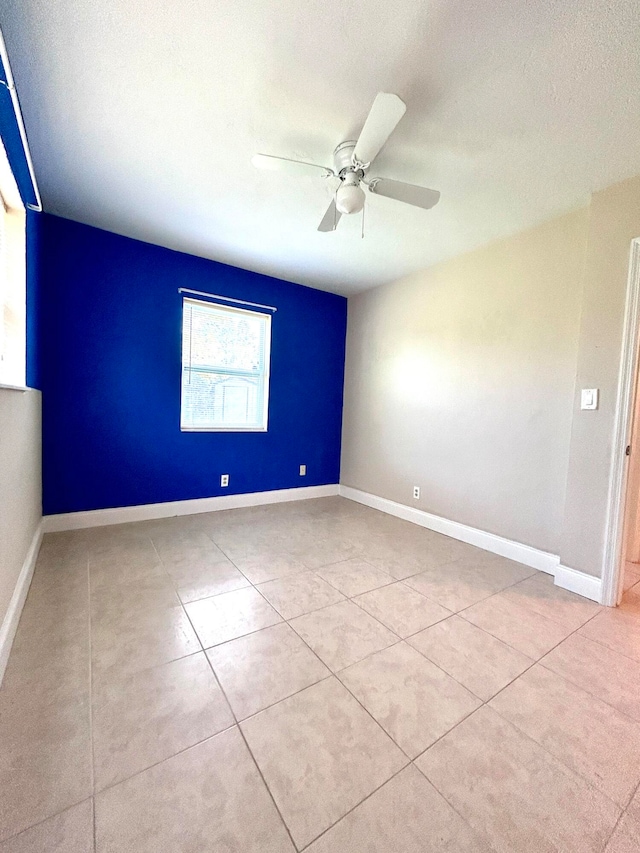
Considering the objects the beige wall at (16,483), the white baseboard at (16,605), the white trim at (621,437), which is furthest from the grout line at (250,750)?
the white trim at (621,437)

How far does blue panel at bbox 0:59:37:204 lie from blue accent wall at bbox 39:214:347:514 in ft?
2.44

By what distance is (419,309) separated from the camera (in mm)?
3273

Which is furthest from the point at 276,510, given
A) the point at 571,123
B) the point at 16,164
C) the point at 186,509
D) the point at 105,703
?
the point at 571,123

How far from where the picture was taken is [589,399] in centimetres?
204

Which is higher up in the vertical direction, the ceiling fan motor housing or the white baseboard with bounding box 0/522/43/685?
the ceiling fan motor housing

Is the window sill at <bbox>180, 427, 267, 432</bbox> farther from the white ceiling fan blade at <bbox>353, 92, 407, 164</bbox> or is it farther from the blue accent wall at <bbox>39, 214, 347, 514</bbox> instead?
the white ceiling fan blade at <bbox>353, 92, 407, 164</bbox>

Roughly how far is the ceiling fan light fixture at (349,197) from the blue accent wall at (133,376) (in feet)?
6.40

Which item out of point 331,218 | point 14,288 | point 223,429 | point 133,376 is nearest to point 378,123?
point 331,218

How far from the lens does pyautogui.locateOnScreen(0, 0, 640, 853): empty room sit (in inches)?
39.3

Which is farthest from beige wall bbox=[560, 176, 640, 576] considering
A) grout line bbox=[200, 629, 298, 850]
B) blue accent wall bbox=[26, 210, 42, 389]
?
blue accent wall bbox=[26, 210, 42, 389]

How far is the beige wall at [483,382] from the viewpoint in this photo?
2.30 meters

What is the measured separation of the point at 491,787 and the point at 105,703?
4.22ft

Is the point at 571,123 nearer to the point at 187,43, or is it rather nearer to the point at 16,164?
the point at 187,43

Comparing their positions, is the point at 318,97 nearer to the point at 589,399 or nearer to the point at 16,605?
the point at 589,399
